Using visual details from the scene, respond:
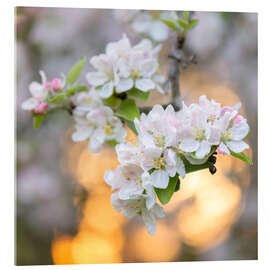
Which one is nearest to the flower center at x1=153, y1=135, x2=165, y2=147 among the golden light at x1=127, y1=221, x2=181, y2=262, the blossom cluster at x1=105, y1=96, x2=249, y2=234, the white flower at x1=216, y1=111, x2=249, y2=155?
the blossom cluster at x1=105, y1=96, x2=249, y2=234

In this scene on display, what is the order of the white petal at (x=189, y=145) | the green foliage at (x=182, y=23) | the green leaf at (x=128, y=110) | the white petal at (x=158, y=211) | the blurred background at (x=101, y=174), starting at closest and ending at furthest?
the white petal at (x=189, y=145) < the white petal at (x=158, y=211) < the green leaf at (x=128, y=110) < the green foliage at (x=182, y=23) < the blurred background at (x=101, y=174)

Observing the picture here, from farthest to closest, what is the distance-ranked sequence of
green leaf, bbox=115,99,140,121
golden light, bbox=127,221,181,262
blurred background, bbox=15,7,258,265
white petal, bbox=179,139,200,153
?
golden light, bbox=127,221,181,262
blurred background, bbox=15,7,258,265
green leaf, bbox=115,99,140,121
white petal, bbox=179,139,200,153

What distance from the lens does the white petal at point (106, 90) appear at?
1067mm

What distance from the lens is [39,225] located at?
2.36 m

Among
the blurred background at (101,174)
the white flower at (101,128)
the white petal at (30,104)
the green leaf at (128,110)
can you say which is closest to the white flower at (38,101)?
the white petal at (30,104)

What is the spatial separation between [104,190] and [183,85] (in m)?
0.87

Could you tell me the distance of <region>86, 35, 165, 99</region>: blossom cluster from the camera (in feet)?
3.46

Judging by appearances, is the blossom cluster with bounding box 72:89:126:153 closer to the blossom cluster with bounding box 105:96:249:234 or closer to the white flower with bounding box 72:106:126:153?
the white flower with bounding box 72:106:126:153

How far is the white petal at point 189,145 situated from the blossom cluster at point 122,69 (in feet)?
1.07

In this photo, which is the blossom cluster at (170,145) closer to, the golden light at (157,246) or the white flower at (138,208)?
the white flower at (138,208)

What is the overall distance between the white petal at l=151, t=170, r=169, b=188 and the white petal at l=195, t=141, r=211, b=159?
77mm

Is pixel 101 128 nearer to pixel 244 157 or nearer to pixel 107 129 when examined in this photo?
pixel 107 129

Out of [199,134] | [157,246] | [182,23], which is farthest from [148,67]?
[157,246]
